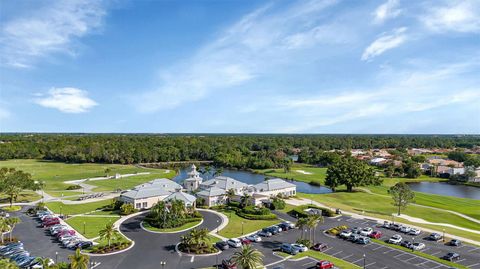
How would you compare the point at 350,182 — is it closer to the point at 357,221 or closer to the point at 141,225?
the point at 357,221

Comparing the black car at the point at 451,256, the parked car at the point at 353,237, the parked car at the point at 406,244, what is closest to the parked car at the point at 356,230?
the parked car at the point at 353,237

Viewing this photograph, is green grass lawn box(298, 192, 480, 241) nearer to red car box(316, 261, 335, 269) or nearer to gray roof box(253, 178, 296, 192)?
gray roof box(253, 178, 296, 192)

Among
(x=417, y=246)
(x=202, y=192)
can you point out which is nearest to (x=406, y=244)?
(x=417, y=246)

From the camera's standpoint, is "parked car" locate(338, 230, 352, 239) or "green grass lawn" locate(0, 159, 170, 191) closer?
"parked car" locate(338, 230, 352, 239)

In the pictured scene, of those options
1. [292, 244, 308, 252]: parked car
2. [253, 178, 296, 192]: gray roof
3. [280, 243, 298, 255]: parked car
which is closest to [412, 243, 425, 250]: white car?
[292, 244, 308, 252]: parked car

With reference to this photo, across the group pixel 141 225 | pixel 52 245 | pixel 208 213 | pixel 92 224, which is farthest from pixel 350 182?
pixel 52 245

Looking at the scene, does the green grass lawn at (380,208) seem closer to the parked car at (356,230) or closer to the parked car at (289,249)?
the parked car at (356,230)
